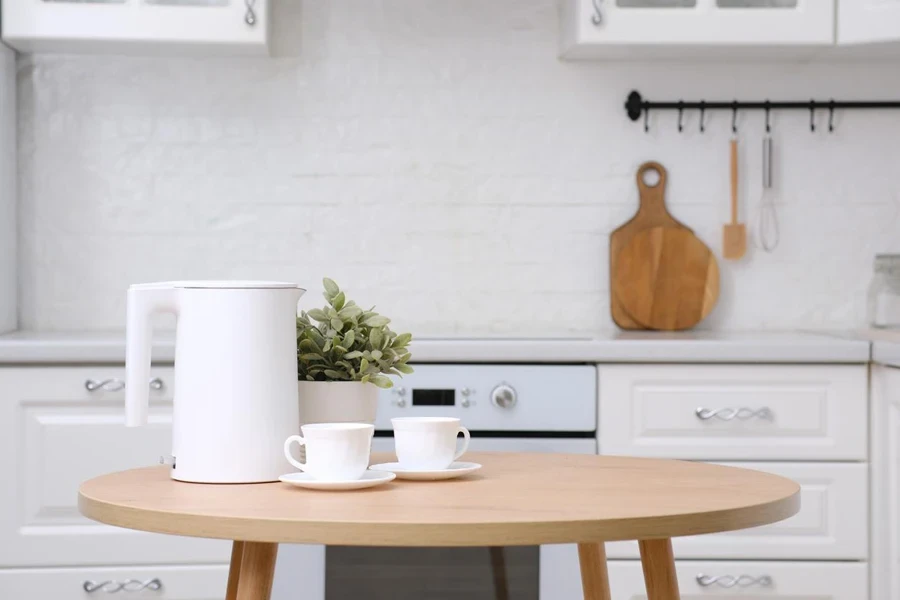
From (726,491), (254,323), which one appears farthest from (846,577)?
(254,323)

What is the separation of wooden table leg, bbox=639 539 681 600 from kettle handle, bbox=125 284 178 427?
2.01 ft

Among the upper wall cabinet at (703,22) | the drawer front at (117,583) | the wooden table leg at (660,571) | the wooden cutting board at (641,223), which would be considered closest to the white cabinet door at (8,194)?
the drawer front at (117,583)

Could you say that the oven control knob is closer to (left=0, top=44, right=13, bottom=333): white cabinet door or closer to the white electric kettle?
the white electric kettle

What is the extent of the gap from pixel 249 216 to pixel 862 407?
5.44ft

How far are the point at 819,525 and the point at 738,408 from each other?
1.02 feet

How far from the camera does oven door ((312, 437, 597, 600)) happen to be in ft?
7.51

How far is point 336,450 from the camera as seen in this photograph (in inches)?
43.6

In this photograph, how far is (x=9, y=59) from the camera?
2842 mm

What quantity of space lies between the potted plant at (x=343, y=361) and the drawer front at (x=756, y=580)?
1208mm

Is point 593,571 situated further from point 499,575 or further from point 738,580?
point 738,580

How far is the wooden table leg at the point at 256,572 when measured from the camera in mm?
1119

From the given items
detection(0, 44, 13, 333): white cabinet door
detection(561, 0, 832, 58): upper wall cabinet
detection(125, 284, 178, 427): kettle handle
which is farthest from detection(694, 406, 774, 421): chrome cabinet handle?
detection(0, 44, 13, 333): white cabinet door

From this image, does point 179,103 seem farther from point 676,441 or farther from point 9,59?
point 676,441

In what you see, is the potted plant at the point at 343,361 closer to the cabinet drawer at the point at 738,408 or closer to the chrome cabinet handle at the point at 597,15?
the cabinet drawer at the point at 738,408
